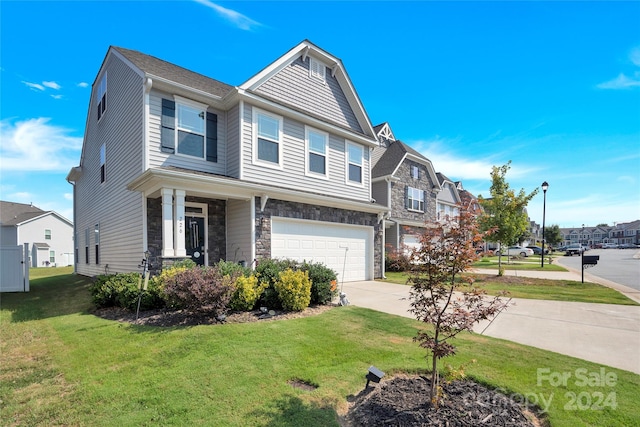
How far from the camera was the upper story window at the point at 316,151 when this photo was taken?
11930 mm

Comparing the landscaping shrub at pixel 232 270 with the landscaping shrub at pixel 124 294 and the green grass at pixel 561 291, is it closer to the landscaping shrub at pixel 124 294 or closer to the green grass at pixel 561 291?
the landscaping shrub at pixel 124 294

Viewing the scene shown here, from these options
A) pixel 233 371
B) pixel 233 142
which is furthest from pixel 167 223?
pixel 233 371

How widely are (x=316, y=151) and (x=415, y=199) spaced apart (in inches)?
512

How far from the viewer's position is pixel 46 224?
3497 cm

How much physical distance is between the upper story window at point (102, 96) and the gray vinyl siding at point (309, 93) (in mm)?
7837

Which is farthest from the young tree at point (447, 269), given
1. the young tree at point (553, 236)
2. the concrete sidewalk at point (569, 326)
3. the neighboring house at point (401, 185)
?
the young tree at point (553, 236)

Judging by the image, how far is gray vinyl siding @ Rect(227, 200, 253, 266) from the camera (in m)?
9.70

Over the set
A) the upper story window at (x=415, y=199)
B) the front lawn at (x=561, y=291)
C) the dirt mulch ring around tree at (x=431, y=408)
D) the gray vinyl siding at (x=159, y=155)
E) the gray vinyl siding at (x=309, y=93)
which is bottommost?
the front lawn at (x=561, y=291)

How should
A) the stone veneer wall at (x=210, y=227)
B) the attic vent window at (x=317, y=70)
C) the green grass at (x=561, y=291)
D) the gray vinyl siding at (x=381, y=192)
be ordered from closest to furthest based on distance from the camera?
the stone veneer wall at (x=210, y=227) → the green grass at (x=561, y=291) → the attic vent window at (x=317, y=70) → the gray vinyl siding at (x=381, y=192)

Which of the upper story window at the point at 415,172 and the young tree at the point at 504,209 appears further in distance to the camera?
the upper story window at the point at 415,172

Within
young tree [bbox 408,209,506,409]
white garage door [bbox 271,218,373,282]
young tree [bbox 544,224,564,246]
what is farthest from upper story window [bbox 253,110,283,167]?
young tree [bbox 544,224,564,246]

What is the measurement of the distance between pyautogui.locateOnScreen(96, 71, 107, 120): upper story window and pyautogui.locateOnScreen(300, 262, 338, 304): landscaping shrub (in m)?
12.2

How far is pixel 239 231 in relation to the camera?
10.1 m

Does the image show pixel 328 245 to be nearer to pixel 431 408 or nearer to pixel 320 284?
pixel 320 284
